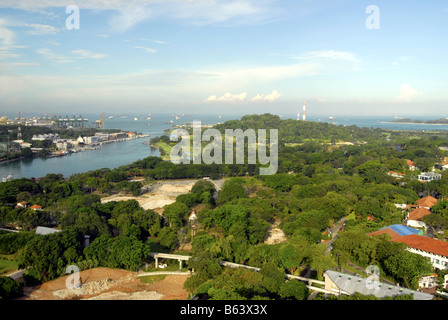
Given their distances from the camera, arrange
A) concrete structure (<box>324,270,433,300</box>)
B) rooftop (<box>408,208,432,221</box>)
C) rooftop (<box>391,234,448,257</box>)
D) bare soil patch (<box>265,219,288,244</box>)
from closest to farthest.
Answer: concrete structure (<box>324,270,433,300</box>)
rooftop (<box>391,234,448,257</box>)
bare soil patch (<box>265,219,288,244</box>)
rooftop (<box>408,208,432,221</box>)

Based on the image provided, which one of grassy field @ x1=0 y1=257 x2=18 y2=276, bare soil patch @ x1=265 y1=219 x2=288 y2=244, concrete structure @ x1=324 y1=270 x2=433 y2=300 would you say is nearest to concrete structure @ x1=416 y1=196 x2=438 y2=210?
bare soil patch @ x1=265 y1=219 x2=288 y2=244

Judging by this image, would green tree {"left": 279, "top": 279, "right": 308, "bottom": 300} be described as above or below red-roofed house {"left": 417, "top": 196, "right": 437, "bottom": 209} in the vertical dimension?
below

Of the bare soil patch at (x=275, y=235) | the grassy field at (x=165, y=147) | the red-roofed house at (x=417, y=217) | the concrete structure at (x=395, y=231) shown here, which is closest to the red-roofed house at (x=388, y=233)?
the concrete structure at (x=395, y=231)

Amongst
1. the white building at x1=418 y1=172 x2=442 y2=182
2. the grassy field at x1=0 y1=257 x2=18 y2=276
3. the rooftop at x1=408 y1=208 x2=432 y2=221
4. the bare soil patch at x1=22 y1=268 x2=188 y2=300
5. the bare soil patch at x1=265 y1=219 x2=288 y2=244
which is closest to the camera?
the bare soil patch at x1=22 y1=268 x2=188 y2=300

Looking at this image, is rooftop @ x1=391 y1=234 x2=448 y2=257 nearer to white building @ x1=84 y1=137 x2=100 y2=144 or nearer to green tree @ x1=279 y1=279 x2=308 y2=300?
green tree @ x1=279 y1=279 x2=308 y2=300

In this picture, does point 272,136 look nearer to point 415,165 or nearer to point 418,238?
point 415,165

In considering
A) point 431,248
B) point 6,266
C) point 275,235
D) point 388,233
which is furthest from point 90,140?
point 431,248

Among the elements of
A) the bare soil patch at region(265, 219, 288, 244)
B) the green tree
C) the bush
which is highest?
the green tree
